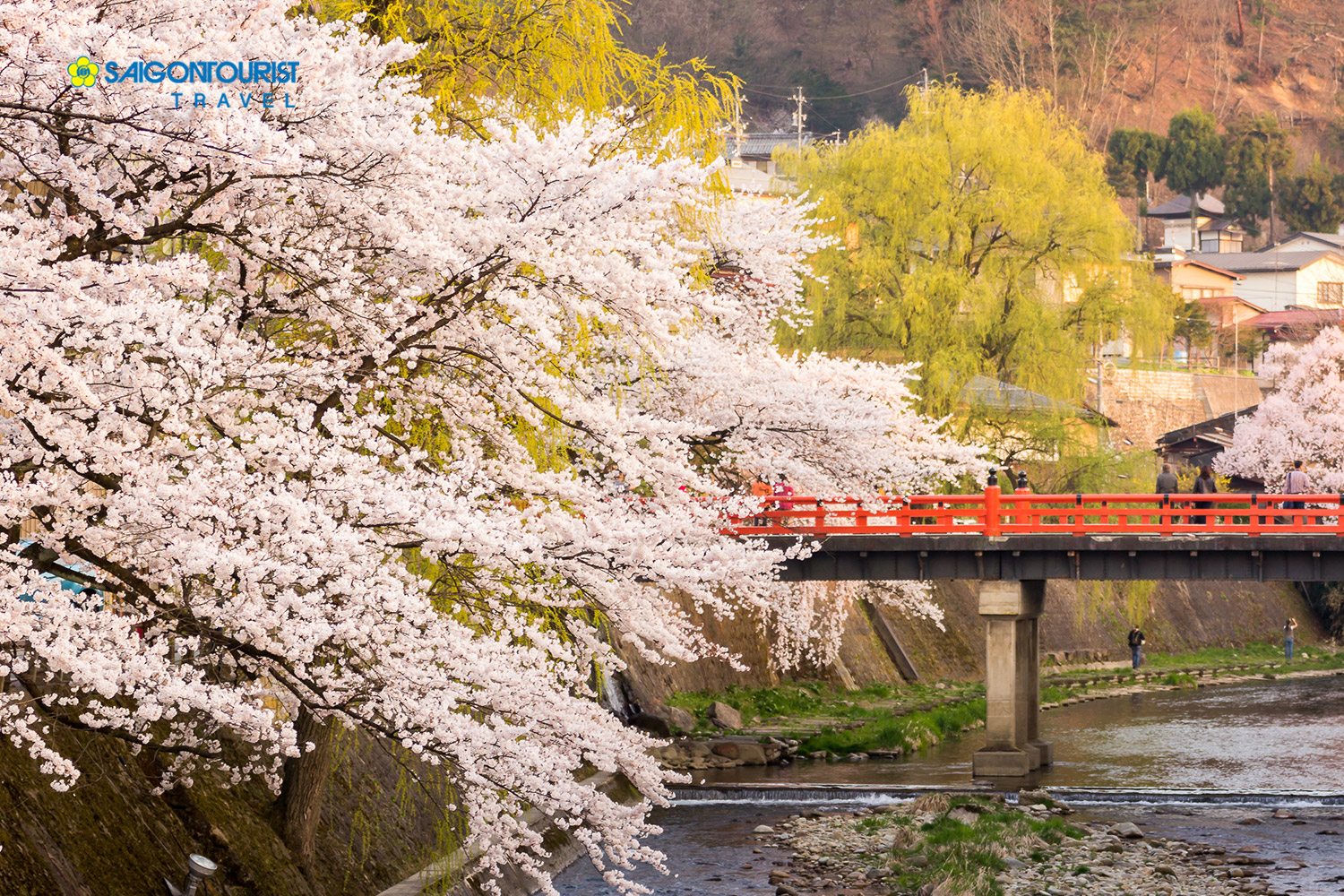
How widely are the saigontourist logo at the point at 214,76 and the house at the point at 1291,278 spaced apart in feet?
247

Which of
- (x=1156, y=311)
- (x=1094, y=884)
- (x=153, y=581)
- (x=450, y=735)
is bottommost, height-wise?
(x=1094, y=884)

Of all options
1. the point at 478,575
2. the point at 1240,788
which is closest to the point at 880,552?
the point at 1240,788

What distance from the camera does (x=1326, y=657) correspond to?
151 feet

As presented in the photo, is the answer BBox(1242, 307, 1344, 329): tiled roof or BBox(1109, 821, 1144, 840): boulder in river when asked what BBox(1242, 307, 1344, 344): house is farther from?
BBox(1109, 821, 1144, 840): boulder in river

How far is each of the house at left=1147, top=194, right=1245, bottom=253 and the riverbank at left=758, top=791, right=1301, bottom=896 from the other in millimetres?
70862

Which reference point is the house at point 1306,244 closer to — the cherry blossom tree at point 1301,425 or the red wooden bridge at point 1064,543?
the cherry blossom tree at point 1301,425

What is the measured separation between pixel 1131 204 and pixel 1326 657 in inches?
1774

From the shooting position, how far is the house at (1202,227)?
85.1 m

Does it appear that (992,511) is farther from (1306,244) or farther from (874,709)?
(1306,244)

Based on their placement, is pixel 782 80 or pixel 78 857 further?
pixel 782 80

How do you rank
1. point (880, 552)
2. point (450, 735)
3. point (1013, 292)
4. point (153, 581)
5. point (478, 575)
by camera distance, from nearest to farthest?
point (153, 581)
point (450, 735)
point (478, 575)
point (880, 552)
point (1013, 292)

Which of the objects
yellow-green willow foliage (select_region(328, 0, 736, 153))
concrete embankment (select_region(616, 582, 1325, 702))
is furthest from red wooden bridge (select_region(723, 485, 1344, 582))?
yellow-green willow foliage (select_region(328, 0, 736, 153))

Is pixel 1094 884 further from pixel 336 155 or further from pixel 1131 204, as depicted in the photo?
pixel 1131 204

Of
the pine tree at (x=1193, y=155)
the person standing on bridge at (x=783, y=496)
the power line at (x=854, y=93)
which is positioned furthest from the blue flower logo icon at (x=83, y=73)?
the power line at (x=854, y=93)
